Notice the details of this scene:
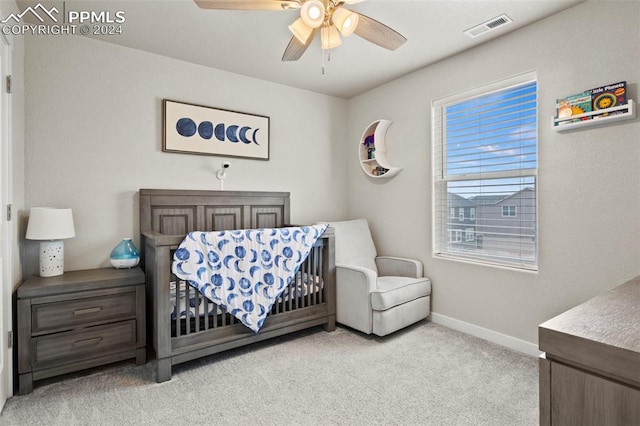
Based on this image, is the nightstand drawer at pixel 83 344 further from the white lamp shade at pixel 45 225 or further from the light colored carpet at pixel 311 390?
the white lamp shade at pixel 45 225

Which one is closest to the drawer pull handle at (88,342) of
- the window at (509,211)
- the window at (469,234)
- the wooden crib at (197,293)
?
the wooden crib at (197,293)

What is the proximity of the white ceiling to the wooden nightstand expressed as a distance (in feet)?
6.05

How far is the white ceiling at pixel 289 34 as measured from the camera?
7.59 ft

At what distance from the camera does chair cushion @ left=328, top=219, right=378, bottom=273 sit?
3.49 metres

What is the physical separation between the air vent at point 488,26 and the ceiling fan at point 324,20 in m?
0.79

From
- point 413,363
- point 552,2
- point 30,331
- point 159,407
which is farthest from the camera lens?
point 413,363

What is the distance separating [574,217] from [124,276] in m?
3.16

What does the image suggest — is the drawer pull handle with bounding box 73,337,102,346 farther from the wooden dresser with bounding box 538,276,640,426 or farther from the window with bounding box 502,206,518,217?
the window with bounding box 502,206,518,217

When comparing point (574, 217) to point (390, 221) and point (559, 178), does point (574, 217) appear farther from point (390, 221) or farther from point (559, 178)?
point (390, 221)

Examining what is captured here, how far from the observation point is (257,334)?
2.68m

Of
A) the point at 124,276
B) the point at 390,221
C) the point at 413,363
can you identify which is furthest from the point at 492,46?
the point at 124,276

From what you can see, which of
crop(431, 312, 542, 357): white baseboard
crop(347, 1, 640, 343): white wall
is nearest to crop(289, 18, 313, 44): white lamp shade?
crop(347, 1, 640, 343): white wall

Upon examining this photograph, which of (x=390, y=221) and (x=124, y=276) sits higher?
(x=390, y=221)

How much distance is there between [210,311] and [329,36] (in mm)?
2060
